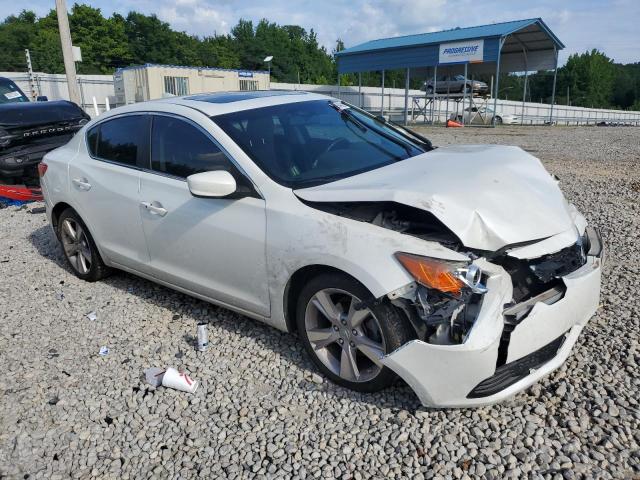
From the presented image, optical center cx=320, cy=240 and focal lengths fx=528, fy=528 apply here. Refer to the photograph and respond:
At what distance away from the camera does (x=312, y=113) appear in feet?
13.3

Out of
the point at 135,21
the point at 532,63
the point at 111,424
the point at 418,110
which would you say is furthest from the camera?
the point at 135,21

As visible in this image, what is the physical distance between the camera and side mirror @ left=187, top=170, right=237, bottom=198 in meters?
3.20

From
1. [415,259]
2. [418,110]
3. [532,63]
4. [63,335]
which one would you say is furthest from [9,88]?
[532,63]

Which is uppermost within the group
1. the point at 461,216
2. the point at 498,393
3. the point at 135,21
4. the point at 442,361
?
the point at 135,21

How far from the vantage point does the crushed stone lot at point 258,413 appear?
2.55 meters

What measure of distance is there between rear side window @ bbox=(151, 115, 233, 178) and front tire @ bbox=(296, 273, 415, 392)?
1.07m

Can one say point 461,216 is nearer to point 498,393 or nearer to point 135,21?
point 498,393

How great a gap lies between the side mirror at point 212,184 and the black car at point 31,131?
7.36m

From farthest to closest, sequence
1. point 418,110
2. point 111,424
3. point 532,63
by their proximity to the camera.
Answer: point 418,110
point 532,63
point 111,424

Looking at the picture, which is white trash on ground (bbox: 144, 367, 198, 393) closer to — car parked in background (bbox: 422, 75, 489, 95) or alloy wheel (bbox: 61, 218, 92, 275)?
alloy wheel (bbox: 61, 218, 92, 275)

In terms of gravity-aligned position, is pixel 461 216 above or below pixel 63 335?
above

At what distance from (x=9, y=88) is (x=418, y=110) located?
1012 inches

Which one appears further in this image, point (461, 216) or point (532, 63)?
point (532, 63)

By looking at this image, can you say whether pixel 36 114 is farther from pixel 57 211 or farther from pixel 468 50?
pixel 468 50
